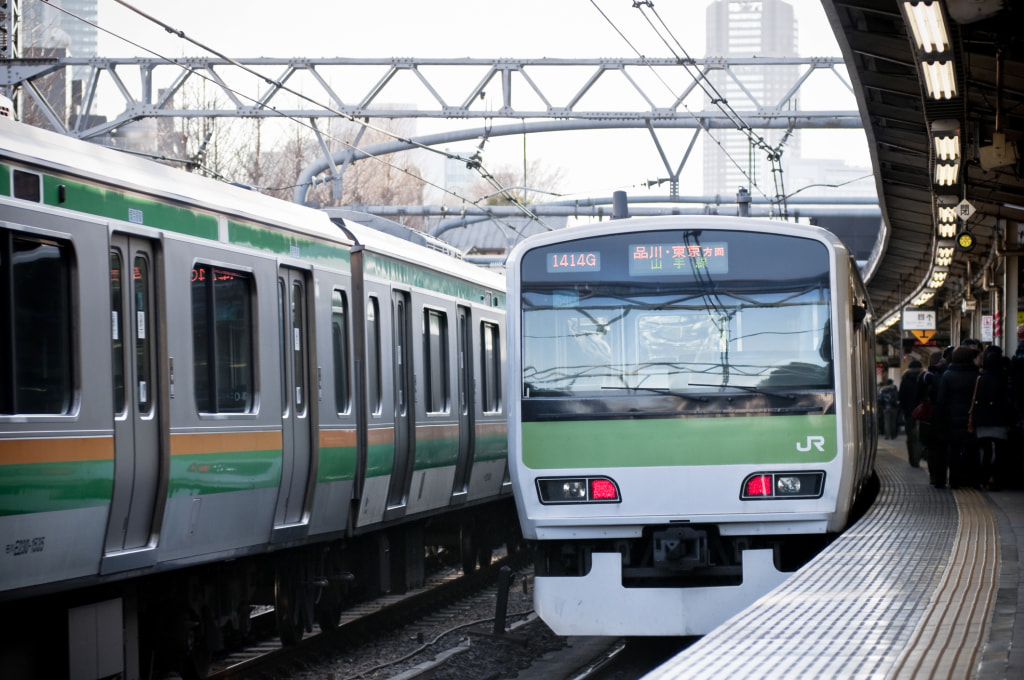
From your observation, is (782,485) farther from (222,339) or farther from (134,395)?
(134,395)

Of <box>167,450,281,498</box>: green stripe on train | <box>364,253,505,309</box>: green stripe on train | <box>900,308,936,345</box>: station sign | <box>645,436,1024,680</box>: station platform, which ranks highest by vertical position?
<box>364,253,505,309</box>: green stripe on train

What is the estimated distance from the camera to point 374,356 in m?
11.2

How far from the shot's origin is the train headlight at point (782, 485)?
9047 millimetres

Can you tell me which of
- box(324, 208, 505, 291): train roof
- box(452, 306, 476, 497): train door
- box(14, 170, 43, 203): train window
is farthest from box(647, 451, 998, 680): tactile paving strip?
box(452, 306, 476, 497): train door

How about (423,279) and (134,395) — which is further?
(423,279)

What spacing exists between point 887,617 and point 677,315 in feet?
10.4

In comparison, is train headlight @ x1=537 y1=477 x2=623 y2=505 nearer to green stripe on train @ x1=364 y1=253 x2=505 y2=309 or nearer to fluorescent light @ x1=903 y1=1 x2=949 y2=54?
green stripe on train @ x1=364 y1=253 x2=505 y2=309

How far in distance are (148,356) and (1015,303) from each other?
15.8 meters

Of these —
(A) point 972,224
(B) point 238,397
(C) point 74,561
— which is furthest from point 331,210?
(A) point 972,224

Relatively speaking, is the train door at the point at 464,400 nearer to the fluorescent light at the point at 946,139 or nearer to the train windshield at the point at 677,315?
the train windshield at the point at 677,315

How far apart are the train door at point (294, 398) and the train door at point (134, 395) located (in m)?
1.75

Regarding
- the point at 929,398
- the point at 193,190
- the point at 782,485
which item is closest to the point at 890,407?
the point at 929,398

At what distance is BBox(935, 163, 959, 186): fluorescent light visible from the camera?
43.3 ft

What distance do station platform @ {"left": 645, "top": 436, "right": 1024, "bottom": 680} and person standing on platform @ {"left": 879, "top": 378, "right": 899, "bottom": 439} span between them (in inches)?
1052
